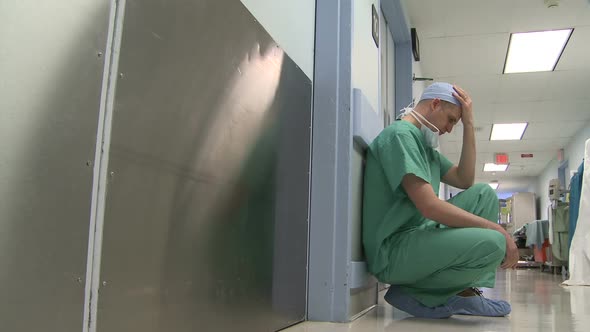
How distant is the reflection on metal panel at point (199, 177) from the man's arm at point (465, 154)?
829 mm

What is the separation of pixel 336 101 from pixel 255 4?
56cm

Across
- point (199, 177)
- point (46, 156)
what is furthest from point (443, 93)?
point (46, 156)

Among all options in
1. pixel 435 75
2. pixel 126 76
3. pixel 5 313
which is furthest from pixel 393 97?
pixel 5 313

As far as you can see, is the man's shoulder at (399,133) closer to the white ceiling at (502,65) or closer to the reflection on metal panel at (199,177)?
the reflection on metal panel at (199,177)

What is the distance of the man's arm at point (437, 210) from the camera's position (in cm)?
175

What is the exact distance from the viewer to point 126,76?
81cm

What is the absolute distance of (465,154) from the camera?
221 centimetres

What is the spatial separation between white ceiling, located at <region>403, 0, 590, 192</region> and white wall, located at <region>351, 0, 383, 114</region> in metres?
1.83

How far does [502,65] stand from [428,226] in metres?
4.34

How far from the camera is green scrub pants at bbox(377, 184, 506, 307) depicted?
1768 mm

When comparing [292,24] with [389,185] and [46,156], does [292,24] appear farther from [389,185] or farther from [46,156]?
[46,156]

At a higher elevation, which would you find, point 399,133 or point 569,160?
point 569,160

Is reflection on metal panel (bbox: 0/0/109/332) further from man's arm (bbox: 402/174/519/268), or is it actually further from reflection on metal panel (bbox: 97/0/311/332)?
man's arm (bbox: 402/174/519/268)

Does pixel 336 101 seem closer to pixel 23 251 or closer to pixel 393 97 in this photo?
pixel 23 251
